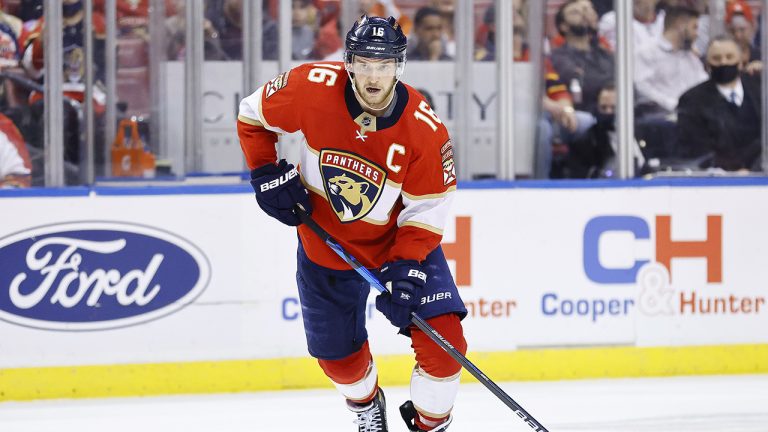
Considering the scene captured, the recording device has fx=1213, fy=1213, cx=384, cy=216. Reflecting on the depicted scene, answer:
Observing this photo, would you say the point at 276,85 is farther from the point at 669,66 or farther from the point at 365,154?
the point at 669,66

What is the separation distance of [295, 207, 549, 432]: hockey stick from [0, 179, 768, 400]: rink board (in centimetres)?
140

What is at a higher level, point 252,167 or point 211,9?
point 211,9

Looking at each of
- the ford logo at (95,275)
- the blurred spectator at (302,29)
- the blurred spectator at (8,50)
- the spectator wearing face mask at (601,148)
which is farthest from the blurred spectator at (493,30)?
the blurred spectator at (8,50)

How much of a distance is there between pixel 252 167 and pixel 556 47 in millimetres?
2186

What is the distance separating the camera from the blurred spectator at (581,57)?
511 cm

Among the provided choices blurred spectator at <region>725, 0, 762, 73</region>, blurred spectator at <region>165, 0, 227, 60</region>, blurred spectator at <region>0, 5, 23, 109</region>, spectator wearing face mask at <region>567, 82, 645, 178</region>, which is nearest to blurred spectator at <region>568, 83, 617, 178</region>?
spectator wearing face mask at <region>567, 82, 645, 178</region>

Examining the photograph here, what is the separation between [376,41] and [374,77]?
Answer: 0.29 feet

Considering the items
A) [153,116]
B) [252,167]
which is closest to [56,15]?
[153,116]

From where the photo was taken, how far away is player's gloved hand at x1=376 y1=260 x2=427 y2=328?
3.02 meters

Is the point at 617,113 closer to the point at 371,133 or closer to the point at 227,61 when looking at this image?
the point at 227,61

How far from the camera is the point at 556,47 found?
5125 mm

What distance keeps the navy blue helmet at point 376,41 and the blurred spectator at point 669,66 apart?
232 cm

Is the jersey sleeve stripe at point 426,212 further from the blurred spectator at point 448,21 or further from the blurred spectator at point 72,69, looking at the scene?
the blurred spectator at point 448,21

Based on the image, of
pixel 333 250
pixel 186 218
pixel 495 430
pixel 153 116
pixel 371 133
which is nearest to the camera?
pixel 371 133
